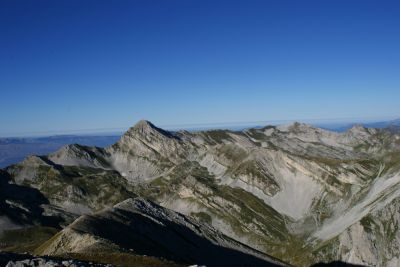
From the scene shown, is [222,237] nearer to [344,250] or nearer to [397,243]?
[344,250]

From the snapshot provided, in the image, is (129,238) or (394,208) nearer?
(129,238)

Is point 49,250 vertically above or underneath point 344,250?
above

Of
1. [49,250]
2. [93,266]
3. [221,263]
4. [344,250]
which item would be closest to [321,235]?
[344,250]

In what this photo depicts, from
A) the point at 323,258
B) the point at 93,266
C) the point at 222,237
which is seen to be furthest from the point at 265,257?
the point at 93,266

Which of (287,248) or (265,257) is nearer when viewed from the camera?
(265,257)

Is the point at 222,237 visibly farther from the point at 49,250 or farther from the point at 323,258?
the point at 49,250

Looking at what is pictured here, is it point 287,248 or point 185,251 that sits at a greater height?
point 185,251

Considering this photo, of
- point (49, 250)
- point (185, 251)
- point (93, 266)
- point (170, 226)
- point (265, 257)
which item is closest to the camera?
point (93, 266)

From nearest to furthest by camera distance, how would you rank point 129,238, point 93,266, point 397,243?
point 93,266
point 129,238
point 397,243

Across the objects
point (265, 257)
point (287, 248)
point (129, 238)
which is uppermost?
point (129, 238)
